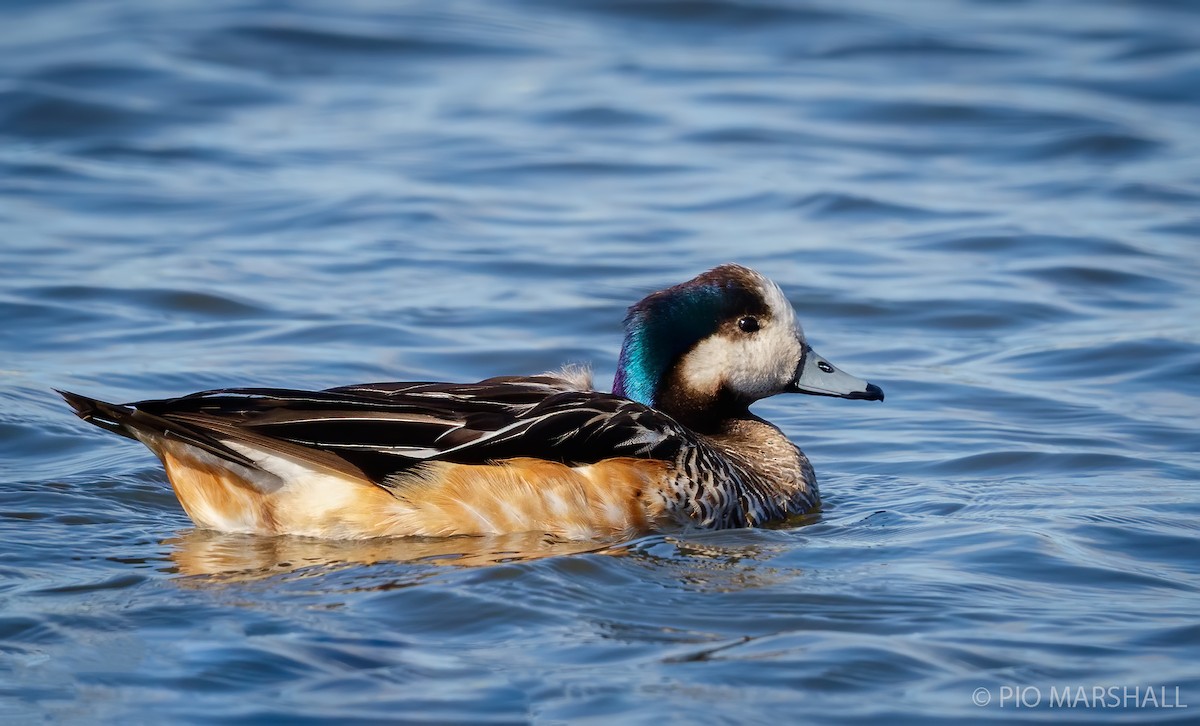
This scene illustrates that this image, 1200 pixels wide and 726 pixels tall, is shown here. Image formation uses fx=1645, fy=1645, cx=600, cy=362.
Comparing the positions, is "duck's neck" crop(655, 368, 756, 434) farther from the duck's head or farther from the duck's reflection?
the duck's reflection

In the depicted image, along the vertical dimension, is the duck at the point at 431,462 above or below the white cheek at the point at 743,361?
below

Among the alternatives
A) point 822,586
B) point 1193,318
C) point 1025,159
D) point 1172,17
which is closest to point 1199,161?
point 1025,159

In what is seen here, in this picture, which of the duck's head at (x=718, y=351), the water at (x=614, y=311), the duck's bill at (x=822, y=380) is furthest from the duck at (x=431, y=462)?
the duck's bill at (x=822, y=380)

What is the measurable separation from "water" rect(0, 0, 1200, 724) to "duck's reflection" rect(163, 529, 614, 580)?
0.08ft

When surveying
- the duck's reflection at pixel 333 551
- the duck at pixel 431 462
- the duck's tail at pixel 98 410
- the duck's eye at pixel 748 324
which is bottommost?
the duck's reflection at pixel 333 551

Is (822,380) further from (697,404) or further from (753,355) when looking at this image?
(697,404)

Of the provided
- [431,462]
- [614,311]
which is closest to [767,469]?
[431,462]

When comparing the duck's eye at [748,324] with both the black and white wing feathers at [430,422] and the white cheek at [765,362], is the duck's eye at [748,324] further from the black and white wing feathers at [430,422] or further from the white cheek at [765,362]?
the black and white wing feathers at [430,422]

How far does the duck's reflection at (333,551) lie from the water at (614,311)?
0.08 feet

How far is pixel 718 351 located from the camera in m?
7.14

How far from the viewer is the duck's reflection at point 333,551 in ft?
19.3

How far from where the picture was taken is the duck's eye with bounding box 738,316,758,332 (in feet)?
23.4

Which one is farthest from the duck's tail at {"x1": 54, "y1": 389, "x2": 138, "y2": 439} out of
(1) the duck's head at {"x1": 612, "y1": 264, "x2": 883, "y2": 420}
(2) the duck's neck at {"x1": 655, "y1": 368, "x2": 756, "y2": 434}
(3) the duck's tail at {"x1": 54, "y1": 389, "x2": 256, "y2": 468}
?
(2) the duck's neck at {"x1": 655, "y1": 368, "x2": 756, "y2": 434}

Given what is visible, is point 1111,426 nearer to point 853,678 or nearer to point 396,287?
point 853,678
